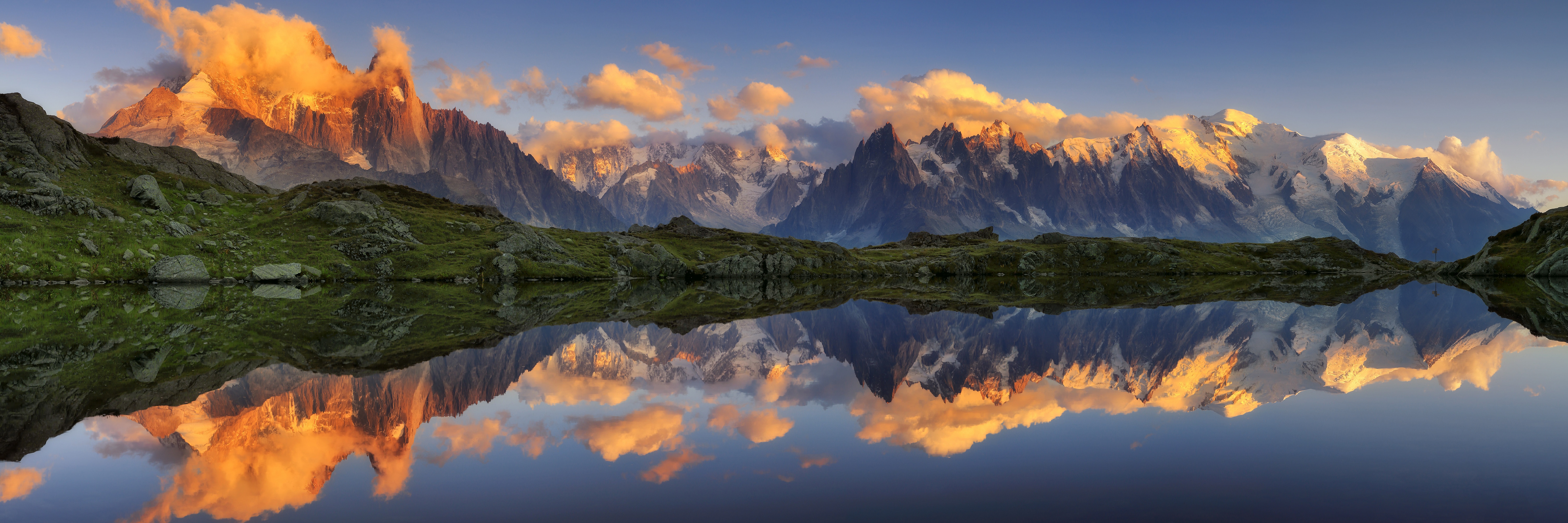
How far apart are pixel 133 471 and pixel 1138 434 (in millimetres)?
23440

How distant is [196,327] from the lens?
4306cm

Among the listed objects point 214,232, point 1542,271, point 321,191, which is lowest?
point 1542,271

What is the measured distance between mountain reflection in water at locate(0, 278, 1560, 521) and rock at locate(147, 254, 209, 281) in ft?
154

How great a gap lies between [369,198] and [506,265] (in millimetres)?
52802

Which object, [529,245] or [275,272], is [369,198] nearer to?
[529,245]

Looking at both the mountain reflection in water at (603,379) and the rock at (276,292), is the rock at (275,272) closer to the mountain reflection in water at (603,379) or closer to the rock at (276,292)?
the rock at (276,292)

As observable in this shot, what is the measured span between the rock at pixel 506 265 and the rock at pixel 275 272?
29512 mm

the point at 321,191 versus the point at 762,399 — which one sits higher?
the point at 321,191

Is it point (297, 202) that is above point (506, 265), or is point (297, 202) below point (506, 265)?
above

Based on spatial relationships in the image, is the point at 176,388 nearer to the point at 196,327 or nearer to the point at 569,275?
the point at 196,327

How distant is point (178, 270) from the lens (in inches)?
3932

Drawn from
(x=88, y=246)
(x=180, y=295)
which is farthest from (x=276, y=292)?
→ (x=88, y=246)

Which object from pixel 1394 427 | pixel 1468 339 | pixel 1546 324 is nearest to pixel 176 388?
pixel 1394 427

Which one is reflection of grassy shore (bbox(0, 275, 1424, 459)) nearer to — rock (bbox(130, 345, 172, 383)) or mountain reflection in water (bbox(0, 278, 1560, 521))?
rock (bbox(130, 345, 172, 383))
